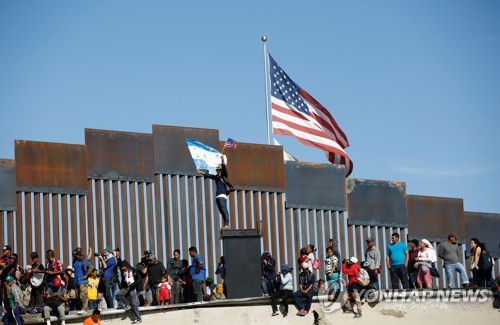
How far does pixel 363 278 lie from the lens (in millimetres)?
24500

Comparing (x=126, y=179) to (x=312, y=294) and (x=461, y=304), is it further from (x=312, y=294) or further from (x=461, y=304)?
(x=461, y=304)

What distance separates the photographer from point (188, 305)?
78.6ft

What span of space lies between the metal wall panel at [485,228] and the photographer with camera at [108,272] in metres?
9.90

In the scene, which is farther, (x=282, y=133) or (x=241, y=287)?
(x=282, y=133)

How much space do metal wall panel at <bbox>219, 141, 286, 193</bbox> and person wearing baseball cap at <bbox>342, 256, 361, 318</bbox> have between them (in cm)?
413

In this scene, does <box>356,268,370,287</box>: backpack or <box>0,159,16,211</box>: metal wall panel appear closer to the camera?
<box>356,268,370,287</box>: backpack

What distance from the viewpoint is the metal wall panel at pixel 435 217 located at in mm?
30156

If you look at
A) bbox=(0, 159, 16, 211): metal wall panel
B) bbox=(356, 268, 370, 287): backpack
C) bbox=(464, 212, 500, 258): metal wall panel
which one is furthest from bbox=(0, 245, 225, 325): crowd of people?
bbox=(464, 212, 500, 258): metal wall panel

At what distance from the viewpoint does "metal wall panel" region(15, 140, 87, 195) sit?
26.1 meters

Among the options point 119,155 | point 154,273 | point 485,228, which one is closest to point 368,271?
point 154,273

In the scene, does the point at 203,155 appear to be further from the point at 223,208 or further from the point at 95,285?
the point at 95,285

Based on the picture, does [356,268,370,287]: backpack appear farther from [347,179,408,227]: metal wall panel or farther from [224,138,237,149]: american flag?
A: [347,179,408,227]: metal wall panel

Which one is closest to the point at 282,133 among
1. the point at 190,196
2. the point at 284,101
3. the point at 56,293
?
the point at 284,101

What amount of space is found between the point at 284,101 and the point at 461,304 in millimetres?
6490
